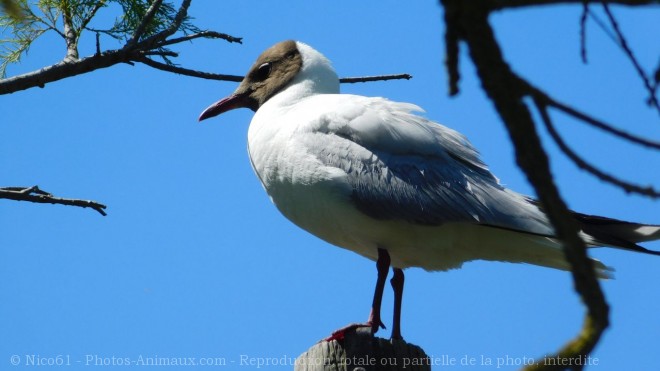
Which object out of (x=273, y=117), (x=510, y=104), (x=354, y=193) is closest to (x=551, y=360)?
(x=510, y=104)

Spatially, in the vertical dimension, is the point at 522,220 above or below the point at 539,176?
above

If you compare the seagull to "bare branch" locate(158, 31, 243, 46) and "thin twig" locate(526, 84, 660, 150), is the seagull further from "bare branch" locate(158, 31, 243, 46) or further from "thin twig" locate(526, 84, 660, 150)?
"thin twig" locate(526, 84, 660, 150)

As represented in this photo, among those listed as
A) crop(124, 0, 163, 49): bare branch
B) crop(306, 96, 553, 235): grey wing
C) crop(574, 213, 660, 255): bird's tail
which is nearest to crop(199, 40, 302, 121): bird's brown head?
crop(306, 96, 553, 235): grey wing

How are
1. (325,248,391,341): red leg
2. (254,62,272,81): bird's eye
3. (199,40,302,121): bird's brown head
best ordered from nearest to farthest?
(325,248,391,341): red leg, (199,40,302,121): bird's brown head, (254,62,272,81): bird's eye

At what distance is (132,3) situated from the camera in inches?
173

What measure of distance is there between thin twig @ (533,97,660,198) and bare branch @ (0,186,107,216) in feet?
8.94

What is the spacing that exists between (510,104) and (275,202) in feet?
12.0

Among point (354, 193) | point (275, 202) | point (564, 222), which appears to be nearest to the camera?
point (564, 222)

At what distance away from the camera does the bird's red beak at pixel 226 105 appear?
5.61 metres

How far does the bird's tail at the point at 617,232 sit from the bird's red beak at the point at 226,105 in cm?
215

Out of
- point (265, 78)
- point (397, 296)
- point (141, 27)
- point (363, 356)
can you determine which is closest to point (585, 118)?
point (363, 356)

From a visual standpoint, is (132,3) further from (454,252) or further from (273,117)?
(454,252)

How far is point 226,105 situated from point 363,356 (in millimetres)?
2495

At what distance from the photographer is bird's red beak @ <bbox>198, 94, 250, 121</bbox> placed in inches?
221
